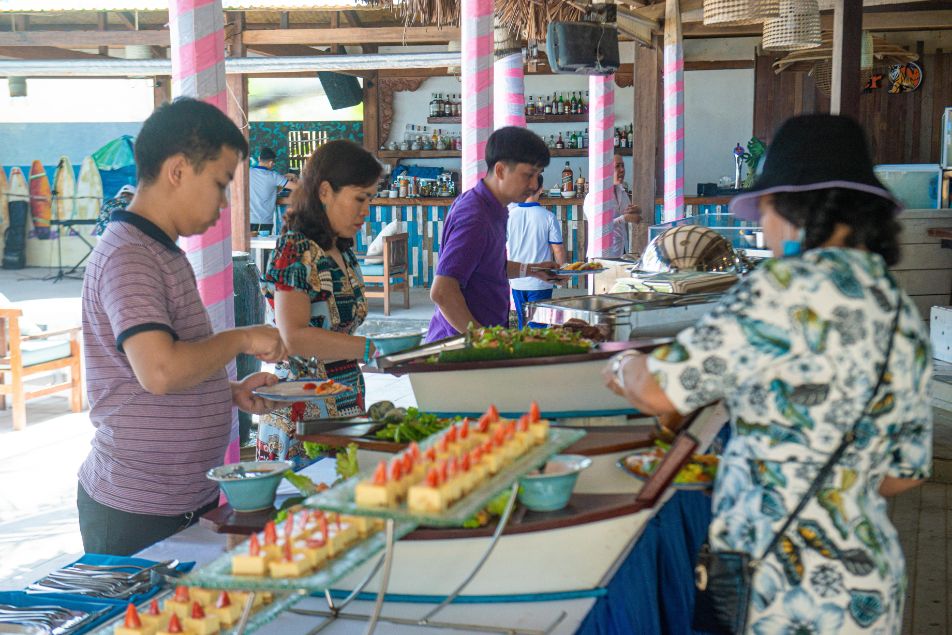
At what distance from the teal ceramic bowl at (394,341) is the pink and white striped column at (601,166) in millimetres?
6942

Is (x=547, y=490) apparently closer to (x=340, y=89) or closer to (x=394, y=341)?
(x=394, y=341)

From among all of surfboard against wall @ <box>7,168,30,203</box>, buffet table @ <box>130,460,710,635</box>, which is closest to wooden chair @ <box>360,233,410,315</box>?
surfboard against wall @ <box>7,168,30,203</box>

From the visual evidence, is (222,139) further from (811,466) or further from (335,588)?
(811,466)

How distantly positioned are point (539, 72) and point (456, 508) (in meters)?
13.7

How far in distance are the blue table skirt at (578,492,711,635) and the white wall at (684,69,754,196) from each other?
12.2 metres

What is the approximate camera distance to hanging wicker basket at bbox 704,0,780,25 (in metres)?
5.81

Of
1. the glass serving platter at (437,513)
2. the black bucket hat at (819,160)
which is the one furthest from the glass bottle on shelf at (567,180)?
the glass serving platter at (437,513)

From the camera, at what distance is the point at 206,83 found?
4.07 m

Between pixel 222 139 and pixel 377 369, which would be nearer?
pixel 222 139

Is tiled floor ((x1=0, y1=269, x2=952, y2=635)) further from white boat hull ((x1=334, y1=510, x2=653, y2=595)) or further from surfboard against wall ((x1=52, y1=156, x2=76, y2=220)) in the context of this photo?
surfboard against wall ((x1=52, y1=156, x2=76, y2=220))

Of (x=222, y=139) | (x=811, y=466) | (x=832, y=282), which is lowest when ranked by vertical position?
(x=811, y=466)

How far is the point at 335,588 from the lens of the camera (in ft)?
6.28

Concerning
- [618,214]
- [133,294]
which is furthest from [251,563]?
[618,214]

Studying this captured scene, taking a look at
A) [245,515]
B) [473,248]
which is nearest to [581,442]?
[245,515]
